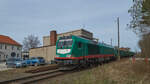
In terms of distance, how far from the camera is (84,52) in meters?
14.3

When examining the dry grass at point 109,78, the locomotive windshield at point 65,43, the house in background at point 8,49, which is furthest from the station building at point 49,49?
the dry grass at point 109,78

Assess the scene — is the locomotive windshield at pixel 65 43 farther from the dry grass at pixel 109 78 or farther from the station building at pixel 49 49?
the station building at pixel 49 49

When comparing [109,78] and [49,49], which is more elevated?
[49,49]

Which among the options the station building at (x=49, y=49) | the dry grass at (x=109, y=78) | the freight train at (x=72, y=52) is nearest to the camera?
the dry grass at (x=109, y=78)

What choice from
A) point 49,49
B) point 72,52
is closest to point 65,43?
point 72,52

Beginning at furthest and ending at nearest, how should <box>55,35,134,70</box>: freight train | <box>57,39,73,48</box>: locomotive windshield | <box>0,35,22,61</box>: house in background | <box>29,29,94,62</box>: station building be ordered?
<box>0,35,22,61</box>: house in background → <box>29,29,94,62</box>: station building → <box>57,39,73,48</box>: locomotive windshield → <box>55,35,134,70</box>: freight train

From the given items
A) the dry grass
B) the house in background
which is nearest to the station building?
the house in background

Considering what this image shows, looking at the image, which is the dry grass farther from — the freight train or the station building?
the station building

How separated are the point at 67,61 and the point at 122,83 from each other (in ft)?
20.7

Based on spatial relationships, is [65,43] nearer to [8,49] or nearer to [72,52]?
[72,52]

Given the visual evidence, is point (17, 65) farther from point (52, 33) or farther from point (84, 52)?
point (52, 33)

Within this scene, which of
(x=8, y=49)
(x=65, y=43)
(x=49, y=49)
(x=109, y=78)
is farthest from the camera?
(x=8, y=49)

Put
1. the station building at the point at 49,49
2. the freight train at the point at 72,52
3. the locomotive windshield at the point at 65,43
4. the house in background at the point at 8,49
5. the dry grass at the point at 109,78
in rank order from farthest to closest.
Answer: the house in background at the point at 8,49, the station building at the point at 49,49, the locomotive windshield at the point at 65,43, the freight train at the point at 72,52, the dry grass at the point at 109,78

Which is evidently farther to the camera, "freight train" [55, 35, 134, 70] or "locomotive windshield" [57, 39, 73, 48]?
"locomotive windshield" [57, 39, 73, 48]
